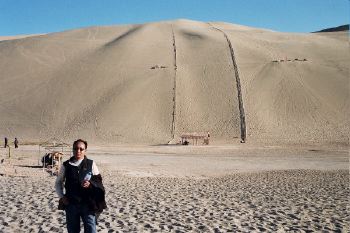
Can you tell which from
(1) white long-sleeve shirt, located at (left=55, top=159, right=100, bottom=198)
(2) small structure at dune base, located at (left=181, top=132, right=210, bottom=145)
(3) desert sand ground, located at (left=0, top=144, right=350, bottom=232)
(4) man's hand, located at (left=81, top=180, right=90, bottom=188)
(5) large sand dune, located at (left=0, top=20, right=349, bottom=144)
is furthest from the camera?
(5) large sand dune, located at (left=0, top=20, right=349, bottom=144)

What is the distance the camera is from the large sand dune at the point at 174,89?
39.7 meters

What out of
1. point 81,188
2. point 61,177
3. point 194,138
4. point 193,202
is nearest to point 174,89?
point 194,138

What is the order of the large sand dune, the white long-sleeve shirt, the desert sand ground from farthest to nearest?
the large sand dune
the desert sand ground
the white long-sleeve shirt

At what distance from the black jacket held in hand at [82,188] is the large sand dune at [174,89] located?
32.2 m

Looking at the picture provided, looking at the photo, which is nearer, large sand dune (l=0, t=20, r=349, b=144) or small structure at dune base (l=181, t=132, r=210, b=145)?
small structure at dune base (l=181, t=132, r=210, b=145)

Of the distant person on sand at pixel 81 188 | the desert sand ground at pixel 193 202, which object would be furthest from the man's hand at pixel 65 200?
the desert sand ground at pixel 193 202

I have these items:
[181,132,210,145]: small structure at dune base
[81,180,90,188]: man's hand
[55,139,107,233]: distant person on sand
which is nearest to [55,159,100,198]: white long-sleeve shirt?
[55,139,107,233]: distant person on sand

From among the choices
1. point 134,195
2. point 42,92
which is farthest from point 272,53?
point 134,195

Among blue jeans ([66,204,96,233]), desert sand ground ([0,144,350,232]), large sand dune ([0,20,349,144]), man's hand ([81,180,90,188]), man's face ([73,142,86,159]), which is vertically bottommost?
desert sand ground ([0,144,350,232])

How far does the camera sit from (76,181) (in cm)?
495

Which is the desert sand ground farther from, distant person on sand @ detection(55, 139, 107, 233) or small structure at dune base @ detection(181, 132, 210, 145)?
small structure at dune base @ detection(181, 132, 210, 145)

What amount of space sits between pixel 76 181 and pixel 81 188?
0.31 ft

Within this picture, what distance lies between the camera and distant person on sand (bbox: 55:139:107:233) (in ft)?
16.2

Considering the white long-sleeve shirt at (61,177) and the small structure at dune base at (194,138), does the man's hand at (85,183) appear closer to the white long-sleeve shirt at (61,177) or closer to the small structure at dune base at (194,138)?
the white long-sleeve shirt at (61,177)
